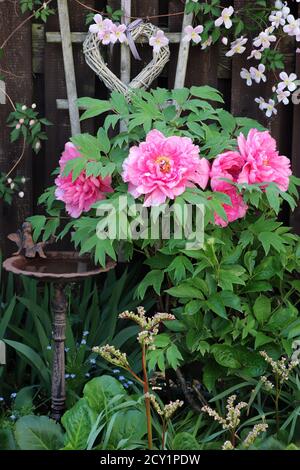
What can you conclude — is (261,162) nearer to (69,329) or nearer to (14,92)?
(69,329)

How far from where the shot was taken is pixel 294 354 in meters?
2.46

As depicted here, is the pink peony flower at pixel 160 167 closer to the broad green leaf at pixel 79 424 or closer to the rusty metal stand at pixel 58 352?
the rusty metal stand at pixel 58 352

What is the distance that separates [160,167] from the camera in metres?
2.41

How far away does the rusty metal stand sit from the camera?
8.31 feet

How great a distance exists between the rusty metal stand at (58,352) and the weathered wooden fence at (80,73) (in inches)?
34.1

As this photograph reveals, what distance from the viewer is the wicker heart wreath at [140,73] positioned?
3004 mm

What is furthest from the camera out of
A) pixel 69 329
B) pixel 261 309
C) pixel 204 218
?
pixel 69 329

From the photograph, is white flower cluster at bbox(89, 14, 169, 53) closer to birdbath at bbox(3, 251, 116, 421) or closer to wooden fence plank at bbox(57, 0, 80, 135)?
wooden fence plank at bbox(57, 0, 80, 135)

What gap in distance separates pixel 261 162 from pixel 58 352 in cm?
92

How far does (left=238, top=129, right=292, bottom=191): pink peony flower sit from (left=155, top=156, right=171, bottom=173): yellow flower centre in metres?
0.26

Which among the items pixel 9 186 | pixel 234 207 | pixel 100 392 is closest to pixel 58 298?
pixel 100 392

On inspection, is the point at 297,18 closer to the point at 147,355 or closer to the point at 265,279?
the point at 265,279

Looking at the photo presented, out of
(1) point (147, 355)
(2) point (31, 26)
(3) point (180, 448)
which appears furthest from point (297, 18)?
(3) point (180, 448)

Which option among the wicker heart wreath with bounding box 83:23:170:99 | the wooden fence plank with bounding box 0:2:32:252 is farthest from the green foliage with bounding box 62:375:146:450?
the wicker heart wreath with bounding box 83:23:170:99
